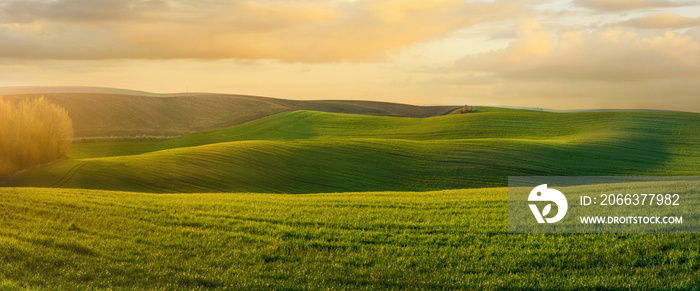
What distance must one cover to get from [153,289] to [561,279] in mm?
7561

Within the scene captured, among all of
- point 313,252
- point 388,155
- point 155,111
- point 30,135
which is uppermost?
point 155,111

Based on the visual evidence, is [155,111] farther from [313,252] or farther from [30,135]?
[313,252]

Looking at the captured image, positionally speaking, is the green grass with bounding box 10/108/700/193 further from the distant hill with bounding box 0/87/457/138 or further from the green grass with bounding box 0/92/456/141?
the distant hill with bounding box 0/87/457/138

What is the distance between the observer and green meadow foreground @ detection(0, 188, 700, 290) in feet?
30.9

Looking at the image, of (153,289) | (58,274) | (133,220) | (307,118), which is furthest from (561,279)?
(307,118)

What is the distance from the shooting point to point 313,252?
453 inches

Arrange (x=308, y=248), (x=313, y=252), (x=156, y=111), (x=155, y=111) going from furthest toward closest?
(x=156, y=111) < (x=155, y=111) < (x=308, y=248) < (x=313, y=252)

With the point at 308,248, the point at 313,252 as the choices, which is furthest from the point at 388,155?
the point at 313,252

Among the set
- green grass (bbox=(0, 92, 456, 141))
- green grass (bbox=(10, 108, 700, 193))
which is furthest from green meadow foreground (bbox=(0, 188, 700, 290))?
green grass (bbox=(0, 92, 456, 141))

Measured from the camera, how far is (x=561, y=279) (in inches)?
380

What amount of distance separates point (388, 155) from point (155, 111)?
6438cm

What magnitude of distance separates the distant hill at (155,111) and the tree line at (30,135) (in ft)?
105

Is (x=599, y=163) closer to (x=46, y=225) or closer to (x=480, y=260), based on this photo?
(x=480, y=260)

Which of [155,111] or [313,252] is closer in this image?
[313,252]
